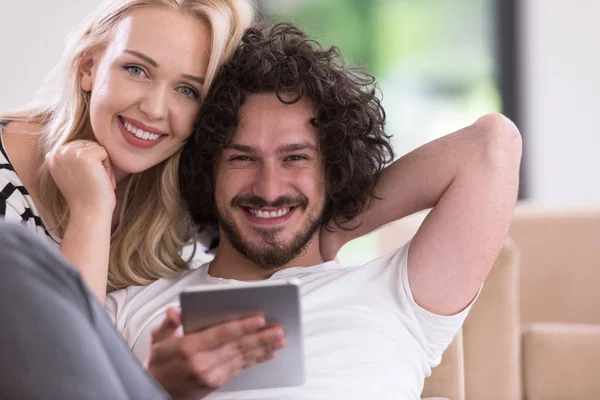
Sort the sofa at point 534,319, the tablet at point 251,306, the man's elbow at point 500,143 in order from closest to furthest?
the tablet at point 251,306
the man's elbow at point 500,143
the sofa at point 534,319

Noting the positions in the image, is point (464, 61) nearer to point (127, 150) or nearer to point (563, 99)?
point (563, 99)

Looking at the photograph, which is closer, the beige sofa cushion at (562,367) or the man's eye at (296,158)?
the man's eye at (296,158)

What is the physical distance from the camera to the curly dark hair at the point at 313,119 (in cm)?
181

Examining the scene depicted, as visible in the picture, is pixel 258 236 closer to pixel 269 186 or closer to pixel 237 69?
pixel 269 186

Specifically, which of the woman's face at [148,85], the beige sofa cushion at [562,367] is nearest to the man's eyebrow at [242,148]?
the woman's face at [148,85]

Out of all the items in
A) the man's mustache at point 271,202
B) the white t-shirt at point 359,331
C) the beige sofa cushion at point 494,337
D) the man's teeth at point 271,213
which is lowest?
the beige sofa cushion at point 494,337

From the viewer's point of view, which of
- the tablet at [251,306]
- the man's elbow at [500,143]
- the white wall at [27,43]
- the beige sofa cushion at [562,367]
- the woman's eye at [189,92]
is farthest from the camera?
the white wall at [27,43]

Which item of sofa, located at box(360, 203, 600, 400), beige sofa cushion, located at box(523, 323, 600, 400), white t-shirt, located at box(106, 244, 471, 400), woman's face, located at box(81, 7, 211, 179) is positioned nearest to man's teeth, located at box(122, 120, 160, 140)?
woman's face, located at box(81, 7, 211, 179)

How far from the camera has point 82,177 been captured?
1753 mm

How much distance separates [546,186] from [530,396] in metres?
2.33

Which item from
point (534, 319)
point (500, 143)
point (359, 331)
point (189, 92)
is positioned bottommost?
point (534, 319)

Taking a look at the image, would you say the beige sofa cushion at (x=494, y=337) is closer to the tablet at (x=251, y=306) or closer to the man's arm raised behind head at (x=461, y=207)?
the man's arm raised behind head at (x=461, y=207)

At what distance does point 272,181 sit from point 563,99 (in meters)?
3.31

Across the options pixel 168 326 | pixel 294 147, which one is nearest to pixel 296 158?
pixel 294 147
